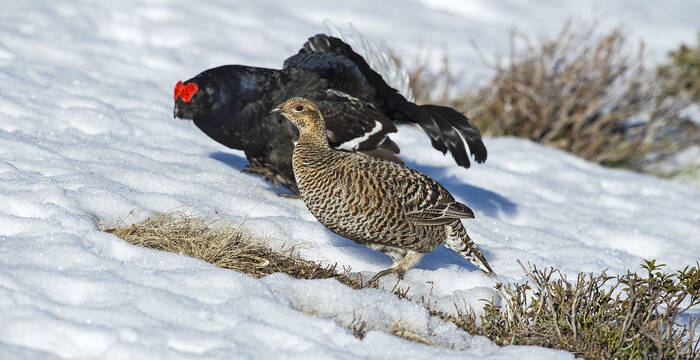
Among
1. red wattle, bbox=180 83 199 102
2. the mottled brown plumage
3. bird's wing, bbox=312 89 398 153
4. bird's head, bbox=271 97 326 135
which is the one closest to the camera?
the mottled brown plumage

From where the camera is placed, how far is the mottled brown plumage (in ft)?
12.5

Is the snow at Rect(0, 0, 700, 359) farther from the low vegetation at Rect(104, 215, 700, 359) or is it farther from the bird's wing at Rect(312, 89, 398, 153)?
the bird's wing at Rect(312, 89, 398, 153)

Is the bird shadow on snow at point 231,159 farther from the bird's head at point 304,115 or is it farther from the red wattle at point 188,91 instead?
the bird's head at point 304,115

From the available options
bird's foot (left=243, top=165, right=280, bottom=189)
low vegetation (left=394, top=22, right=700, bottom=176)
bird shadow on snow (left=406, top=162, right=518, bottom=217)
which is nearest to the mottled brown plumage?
bird's foot (left=243, top=165, right=280, bottom=189)

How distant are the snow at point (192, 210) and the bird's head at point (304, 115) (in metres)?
0.69

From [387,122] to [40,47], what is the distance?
14.3ft

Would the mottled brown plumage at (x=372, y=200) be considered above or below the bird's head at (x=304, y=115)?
below

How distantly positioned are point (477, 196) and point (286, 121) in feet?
6.86

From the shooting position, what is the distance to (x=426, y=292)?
13.3 feet

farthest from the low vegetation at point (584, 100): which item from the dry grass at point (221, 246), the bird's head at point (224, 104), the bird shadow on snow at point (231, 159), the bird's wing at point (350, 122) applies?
the dry grass at point (221, 246)

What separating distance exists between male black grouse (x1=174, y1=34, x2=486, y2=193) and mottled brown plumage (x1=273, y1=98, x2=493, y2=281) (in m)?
0.94

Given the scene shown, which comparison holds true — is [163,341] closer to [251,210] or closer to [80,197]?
[80,197]

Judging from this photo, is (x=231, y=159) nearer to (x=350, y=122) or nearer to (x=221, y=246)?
(x=350, y=122)

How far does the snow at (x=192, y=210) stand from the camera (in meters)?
2.88
